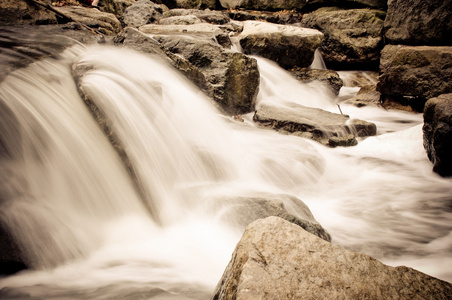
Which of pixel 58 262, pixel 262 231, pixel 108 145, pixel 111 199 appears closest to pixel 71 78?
pixel 108 145

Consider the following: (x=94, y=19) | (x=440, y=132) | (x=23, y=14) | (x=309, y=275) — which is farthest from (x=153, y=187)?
(x=94, y=19)

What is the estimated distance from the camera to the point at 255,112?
652 centimetres

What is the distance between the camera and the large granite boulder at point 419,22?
8.59m

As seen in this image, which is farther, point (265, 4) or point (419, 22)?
point (265, 4)

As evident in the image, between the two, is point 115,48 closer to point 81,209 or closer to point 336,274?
point 81,209

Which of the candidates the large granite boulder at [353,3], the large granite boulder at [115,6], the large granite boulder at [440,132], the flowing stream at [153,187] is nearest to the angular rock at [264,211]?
the flowing stream at [153,187]

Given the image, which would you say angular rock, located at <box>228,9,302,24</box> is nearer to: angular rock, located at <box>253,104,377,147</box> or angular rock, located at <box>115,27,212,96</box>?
angular rock, located at <box>253,104,377,147</box>

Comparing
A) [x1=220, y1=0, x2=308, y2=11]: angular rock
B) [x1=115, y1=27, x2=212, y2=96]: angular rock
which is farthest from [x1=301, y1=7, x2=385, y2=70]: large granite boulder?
[x1=115, y1=27, x2=212, y2=96]: angular rock

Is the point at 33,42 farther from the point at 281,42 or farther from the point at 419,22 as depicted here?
the point at 419,22

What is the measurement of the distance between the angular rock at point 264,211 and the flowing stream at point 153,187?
0.20 ft

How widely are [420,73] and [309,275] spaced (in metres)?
8.03

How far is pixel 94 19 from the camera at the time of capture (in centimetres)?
757

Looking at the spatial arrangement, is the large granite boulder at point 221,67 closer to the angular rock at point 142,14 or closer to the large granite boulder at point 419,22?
the angular rock at point 142,14

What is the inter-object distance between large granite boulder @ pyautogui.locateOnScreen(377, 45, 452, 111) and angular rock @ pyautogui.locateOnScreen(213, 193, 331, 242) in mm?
6410
